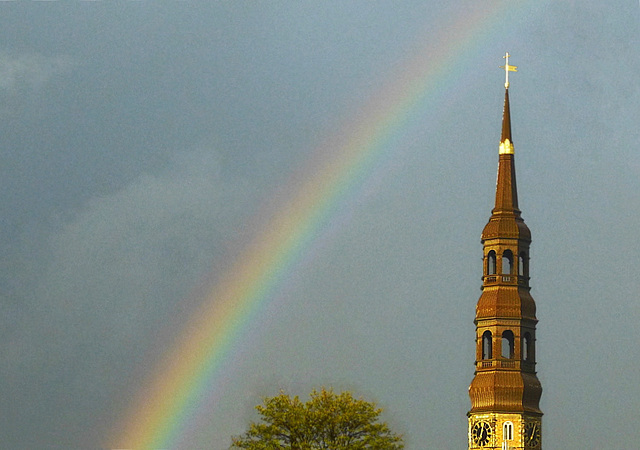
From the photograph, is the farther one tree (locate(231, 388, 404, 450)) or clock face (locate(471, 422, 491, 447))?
clock face (locate(471, 422, 491, 447))

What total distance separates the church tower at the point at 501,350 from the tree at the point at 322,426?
68767 millimetres

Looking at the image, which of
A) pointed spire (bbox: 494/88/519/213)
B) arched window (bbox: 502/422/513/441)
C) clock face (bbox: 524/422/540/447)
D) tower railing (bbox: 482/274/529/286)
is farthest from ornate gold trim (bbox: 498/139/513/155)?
arched window (bbox: 502/422/513/441)

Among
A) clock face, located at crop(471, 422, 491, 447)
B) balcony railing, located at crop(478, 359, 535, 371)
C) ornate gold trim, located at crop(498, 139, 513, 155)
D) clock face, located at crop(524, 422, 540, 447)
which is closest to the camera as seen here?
clock face, located at crop(524, 422, 540, 447)

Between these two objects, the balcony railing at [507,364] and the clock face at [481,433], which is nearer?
the clock face at [481,433]

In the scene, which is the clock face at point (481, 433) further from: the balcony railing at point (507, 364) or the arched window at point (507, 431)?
the balcony railing at point (507, 364)

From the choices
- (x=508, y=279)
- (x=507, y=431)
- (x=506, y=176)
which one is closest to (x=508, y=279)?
(x=508, y=279)

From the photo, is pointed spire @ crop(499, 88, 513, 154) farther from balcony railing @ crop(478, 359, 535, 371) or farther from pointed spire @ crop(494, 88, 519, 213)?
balcony railing @ crop(478, 359, 535, 371)

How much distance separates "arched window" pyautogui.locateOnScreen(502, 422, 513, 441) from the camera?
181 m

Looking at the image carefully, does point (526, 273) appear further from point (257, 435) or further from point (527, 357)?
point (257, 435)

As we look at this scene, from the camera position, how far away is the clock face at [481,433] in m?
182

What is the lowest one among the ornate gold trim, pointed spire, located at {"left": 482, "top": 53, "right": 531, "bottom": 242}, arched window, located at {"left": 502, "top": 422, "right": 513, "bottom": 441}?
arched window, located at {"left": 502, "top": 422, "right": 513, "bottom": 441}

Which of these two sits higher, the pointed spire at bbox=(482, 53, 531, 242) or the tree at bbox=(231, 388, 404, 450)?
the pointed spire at bbox=(482, 53, 531, 242)

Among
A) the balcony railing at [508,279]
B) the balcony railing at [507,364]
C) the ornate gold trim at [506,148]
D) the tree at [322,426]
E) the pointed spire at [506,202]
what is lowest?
the tree at [322,426]

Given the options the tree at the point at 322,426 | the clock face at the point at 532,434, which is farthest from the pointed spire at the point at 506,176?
the tree at the point at 322,426
